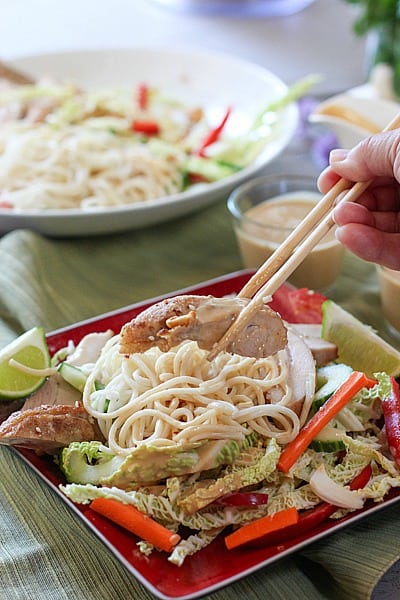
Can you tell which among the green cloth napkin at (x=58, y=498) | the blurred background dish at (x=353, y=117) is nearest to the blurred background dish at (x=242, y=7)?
the blurred background dish at (x=353, y=117)

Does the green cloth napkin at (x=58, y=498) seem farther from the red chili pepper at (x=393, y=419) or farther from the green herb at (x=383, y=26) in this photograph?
the green herb at (x=383, y=26)

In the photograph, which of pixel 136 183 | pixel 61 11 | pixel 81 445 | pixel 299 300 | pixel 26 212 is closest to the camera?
pixel 81 445

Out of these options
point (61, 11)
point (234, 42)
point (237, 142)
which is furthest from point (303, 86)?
point (61, 11)

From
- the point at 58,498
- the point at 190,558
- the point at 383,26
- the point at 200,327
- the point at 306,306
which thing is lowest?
the point at 58,498

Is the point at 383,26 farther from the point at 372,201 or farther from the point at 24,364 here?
the point at 24,364

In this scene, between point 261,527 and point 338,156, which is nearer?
point 261,527

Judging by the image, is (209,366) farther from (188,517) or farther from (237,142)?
(237,142)

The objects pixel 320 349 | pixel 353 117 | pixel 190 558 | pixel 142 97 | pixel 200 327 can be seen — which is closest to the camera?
pixel 190 558

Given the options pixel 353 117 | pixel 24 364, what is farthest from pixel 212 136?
pixel 24 364
